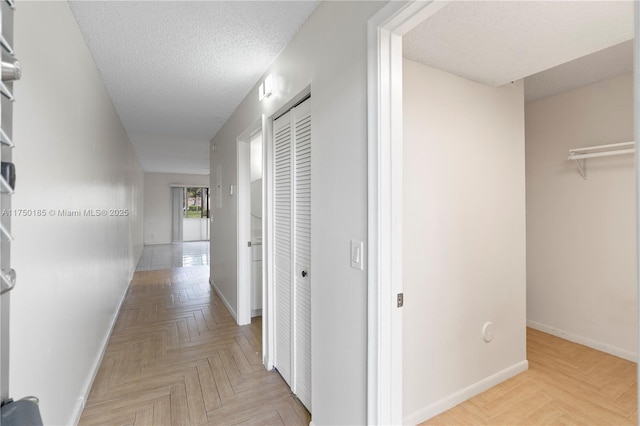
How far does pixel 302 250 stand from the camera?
2078 millimetres

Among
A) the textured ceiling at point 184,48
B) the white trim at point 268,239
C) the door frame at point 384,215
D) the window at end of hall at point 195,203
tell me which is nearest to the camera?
the door frame at point 384,215

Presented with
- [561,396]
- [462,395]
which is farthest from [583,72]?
[462,395]

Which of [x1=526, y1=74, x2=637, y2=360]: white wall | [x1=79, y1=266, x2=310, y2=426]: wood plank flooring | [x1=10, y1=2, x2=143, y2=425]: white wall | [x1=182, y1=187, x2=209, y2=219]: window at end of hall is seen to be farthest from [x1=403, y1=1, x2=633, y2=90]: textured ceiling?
[x1=182, y1=187, x2=209, y2=219]: window at end of hall

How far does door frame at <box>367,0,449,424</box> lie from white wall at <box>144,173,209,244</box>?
10764mm

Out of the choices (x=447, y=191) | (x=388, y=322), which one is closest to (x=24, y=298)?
(x=388, y=322)

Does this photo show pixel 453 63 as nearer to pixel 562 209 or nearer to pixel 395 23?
pixel 395 23

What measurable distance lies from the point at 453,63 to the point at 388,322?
1.63 metres

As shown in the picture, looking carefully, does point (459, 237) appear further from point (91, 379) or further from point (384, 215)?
point (91, 379)

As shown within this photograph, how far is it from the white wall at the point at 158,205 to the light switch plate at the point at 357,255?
34.9 feet

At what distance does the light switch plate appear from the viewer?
4.54 feet

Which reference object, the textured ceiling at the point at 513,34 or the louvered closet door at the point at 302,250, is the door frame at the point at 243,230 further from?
the textured ceiling at the point at 513,34

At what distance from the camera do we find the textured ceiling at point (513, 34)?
1473 millimetres

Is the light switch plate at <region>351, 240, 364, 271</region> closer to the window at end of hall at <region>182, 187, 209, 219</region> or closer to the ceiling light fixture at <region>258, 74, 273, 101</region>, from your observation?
the ceiling light fixture at <region>258, 74, 273, 101</region>

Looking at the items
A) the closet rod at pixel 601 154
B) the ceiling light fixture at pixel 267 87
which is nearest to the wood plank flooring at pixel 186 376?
the ceiling light fixture at pixel 267 87
